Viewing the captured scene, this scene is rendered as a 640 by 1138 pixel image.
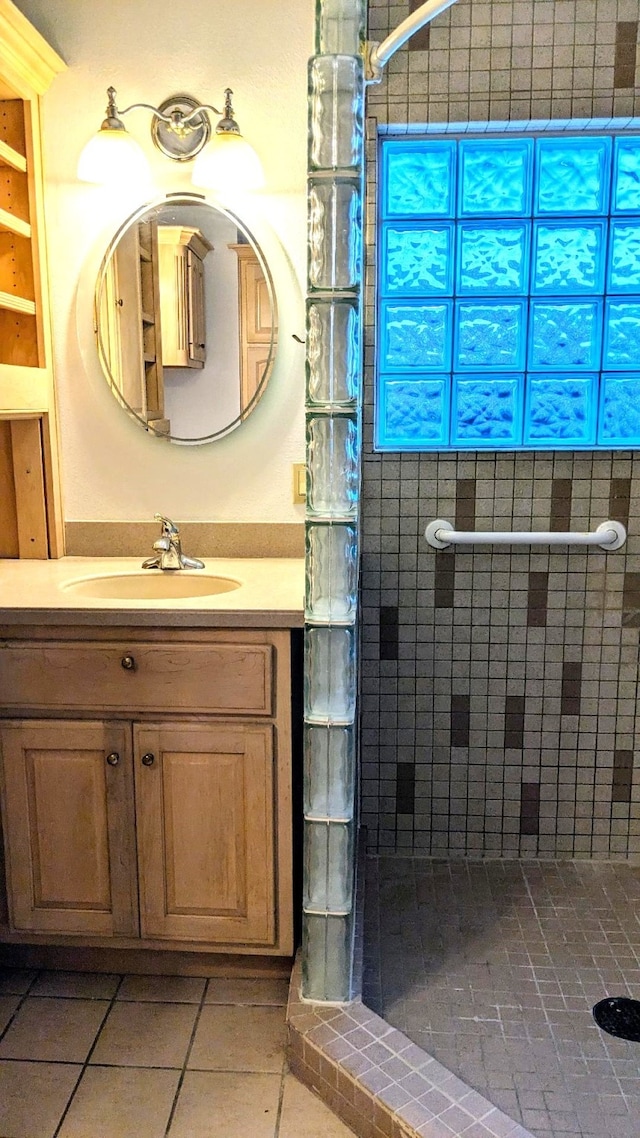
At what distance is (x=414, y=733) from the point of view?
2359mm

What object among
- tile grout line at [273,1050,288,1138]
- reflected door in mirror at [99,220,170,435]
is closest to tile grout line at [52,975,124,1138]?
tile grout line at [273,1050,288,1138]

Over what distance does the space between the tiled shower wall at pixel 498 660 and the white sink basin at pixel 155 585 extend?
15.7 inches

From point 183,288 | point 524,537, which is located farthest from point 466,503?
point 183,288

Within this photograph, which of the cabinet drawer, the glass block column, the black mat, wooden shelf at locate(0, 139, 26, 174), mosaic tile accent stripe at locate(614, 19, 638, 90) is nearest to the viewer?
the glass block column

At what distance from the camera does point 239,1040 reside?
1837 millimetres

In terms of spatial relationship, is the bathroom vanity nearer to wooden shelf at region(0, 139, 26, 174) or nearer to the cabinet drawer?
the cabinet drawer

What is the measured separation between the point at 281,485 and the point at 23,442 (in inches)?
26.0

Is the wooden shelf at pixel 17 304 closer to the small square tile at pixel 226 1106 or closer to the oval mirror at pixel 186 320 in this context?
the oval mirror at pixel 186 320

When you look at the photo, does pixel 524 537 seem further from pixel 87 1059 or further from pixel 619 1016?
pixel 87 1059

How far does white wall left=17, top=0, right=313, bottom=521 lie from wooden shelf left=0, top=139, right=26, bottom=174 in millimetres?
79

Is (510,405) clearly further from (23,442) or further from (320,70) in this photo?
(23,442)

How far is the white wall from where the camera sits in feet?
7.20

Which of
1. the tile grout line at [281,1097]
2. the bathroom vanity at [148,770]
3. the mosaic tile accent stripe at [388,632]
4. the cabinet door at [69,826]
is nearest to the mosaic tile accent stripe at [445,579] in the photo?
the mosaic tile accent stripe at [388,632]

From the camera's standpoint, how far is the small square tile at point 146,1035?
1.79m
